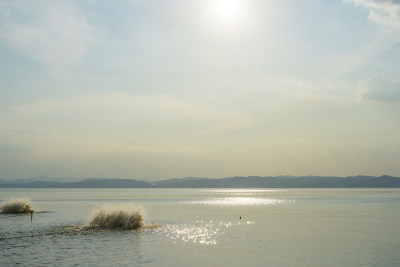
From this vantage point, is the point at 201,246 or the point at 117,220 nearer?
the point at 201,246

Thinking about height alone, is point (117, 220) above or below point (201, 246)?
above

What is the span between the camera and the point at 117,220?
156 ft

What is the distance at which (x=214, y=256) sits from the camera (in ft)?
97.0

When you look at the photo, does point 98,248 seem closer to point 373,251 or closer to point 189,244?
point 189,244

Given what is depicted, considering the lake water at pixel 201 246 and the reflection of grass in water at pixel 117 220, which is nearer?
the lake water at pixel 201 246

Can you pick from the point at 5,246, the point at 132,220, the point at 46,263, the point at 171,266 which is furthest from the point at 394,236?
the point at 5,246

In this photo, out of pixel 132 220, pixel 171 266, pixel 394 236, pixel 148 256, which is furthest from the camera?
pixel 132 220

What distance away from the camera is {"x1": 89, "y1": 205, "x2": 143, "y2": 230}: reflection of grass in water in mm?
46844

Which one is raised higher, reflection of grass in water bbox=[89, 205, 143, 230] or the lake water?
reflection of grass in water bbox=[89, 205, 143, 230]

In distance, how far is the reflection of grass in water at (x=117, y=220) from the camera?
46844mm

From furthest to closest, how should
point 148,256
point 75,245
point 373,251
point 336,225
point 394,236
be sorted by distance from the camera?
point 336,225 → point 394,236 → point 75,245 → point 373,251 → point 148,256

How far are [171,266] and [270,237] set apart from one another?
54.8 feet

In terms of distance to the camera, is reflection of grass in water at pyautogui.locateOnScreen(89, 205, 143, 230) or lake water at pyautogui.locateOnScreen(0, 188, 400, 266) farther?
reflection of grass in water at pyautogui.locateOnScreen(89, 205, 143, 230)

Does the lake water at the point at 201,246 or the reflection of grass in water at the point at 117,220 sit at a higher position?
the reflection of grass in water at the point at 117,220
